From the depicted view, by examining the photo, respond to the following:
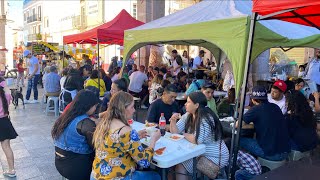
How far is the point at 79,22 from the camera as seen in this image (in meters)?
32.7

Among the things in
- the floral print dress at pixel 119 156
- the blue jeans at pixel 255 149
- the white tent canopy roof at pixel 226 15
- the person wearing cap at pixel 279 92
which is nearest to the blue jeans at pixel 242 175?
the blue jeans at pixel 255 149

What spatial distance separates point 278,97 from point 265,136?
151 cm

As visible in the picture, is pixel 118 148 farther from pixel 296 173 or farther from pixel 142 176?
pixel 296 173

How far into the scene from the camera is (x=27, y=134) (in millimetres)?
6461

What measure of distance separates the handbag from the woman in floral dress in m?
0.80

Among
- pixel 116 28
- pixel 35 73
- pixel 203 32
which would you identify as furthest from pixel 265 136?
pixel 35 73

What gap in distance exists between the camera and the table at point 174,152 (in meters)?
2.85

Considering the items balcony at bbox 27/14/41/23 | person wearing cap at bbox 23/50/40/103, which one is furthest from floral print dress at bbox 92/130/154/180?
balcony at bbox 27/14/41/23

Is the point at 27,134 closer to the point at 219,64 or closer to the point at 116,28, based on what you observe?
the point at 116,28

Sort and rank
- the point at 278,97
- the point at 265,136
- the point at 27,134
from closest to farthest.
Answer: the point at 265,136, the point at 278,97, the point at 27,134

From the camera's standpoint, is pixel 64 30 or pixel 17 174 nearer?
pixel 17 174

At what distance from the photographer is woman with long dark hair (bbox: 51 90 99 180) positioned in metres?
3.02

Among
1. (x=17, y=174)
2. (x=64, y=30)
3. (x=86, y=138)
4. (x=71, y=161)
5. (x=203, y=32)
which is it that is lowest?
(x=17, y=174)

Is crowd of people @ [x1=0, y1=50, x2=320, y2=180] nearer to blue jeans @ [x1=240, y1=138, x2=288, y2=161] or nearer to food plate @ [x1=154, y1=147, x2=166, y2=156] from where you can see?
blue jeans @ [x1=240, y1=138, x2=288, y2=161]
